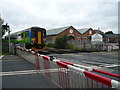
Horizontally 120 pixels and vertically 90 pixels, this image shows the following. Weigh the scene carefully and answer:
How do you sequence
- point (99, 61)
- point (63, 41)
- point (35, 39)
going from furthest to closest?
point (63, 41) → point (35, 39) → point (99, 61)

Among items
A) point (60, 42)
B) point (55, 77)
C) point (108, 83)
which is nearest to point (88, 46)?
point (60, 42)

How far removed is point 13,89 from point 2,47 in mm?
18838

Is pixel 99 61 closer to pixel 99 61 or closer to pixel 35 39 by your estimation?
pixel 99 61

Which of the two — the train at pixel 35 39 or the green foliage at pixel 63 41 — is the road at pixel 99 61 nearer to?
the train at pixel 35 39

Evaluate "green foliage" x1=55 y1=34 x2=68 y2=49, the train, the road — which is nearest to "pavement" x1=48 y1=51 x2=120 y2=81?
the road

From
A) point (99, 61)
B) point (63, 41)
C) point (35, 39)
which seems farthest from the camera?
point (63, 41)

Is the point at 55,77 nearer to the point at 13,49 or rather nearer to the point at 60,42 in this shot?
the point at 13,49

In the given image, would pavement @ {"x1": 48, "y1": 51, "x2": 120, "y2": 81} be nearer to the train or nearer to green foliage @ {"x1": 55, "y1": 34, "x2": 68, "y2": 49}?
the train

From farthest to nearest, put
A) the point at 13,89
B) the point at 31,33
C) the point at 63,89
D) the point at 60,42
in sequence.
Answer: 1. the point at 60,42
2. the point at 31,33
3. the point at 13,89
4. the point at 63,89

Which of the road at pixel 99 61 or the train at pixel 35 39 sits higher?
the train at pixel 35 39

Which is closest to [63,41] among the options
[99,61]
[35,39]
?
[35,39]

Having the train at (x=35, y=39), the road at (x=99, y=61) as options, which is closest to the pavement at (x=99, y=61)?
the road at (x=99, y=61)

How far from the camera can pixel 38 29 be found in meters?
20.4

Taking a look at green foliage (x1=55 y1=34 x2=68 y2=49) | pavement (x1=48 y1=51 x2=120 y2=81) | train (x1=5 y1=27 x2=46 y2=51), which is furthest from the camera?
green foliage (x1=55 y1=34 x2=68 y2=49)
